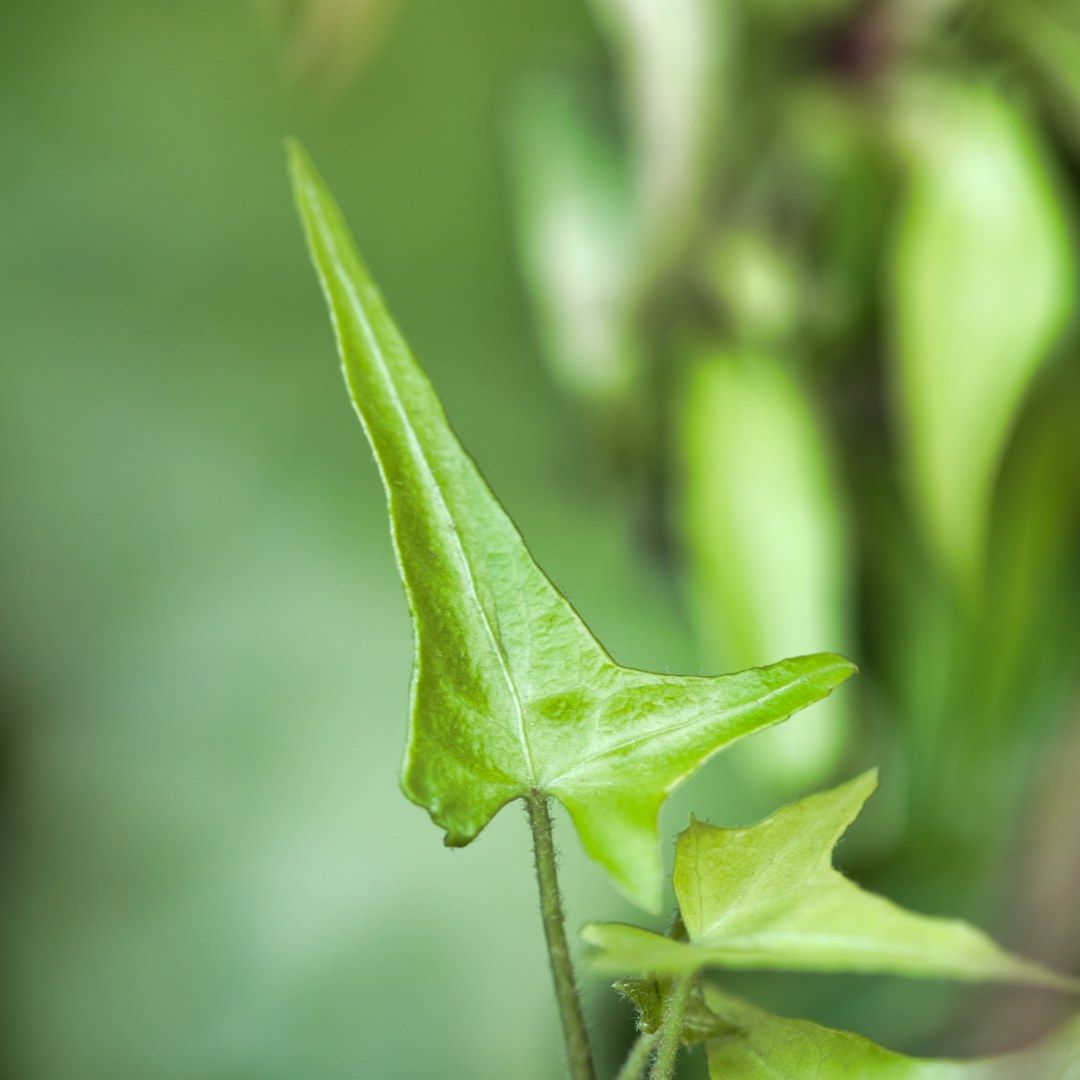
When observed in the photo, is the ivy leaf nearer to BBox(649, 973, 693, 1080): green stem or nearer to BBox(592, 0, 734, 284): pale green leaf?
BBox(649, 973, 693, 1080): green stem

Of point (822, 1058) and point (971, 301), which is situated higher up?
point (971, 301)

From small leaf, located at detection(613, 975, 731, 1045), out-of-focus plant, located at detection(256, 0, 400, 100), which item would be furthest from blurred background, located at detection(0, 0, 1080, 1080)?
small leaf, located at detection(613, 975, 731, 1045)

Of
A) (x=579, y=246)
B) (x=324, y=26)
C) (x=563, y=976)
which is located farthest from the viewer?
(x=579, y=246)

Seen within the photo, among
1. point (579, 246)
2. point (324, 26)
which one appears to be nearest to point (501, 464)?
point (579, 246)

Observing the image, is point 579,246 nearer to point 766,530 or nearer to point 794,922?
point 766,530

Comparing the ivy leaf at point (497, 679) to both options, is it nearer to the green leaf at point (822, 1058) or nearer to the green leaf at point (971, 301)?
the green leaf at point (822, 1058)

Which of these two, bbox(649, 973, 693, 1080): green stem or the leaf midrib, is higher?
the leaf midrib

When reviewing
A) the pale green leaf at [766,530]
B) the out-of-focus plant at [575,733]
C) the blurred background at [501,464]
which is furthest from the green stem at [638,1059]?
the pale green leaf at [766,530]
